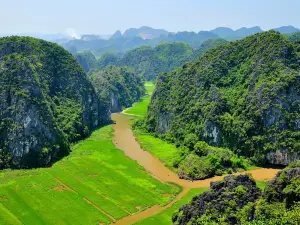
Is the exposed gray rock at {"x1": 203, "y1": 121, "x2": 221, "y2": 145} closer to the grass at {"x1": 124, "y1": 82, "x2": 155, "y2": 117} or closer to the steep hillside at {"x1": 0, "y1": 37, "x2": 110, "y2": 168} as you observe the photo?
the steep hillside at {"x1": 0, "y1": 37, "x2": 110, "y2": 168}

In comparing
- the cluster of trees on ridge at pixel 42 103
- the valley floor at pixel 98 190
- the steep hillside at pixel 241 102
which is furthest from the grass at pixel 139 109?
the valley floor at pixel 98 190

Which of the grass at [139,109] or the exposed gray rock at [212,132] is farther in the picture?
the grass at [139,109]

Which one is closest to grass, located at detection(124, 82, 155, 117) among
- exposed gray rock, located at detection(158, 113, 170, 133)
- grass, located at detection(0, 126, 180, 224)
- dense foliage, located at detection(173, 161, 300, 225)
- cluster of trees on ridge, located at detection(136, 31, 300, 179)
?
cluster of trees on ridge, located at detection(136, 31, 300, 179)

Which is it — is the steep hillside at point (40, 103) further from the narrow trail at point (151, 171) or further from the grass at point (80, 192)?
the narrow trail at point (151, 171)

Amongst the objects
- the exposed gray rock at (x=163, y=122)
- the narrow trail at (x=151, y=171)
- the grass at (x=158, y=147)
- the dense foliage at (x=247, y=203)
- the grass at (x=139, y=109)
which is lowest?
the grass at (x=139, y=109)

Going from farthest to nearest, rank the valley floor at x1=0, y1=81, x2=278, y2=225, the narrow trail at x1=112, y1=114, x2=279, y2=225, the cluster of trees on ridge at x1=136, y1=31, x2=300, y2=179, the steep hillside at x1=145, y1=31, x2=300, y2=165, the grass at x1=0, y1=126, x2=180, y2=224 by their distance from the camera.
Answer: the steep hillside at x1=145, y1=31, x2=300, y2=165 < the cluster of trees on ridge at x1=136, y1=31, x2=300, y2=179 < the narrow trail at x1=112, y1=114, x2=279, y2=225 < the valley floor at x1=0, y1=81, x2=278, y2=225 < the grass at x1=0, y1=126, x2=180, y2=224

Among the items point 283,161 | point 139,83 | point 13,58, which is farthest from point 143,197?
point 139,83
